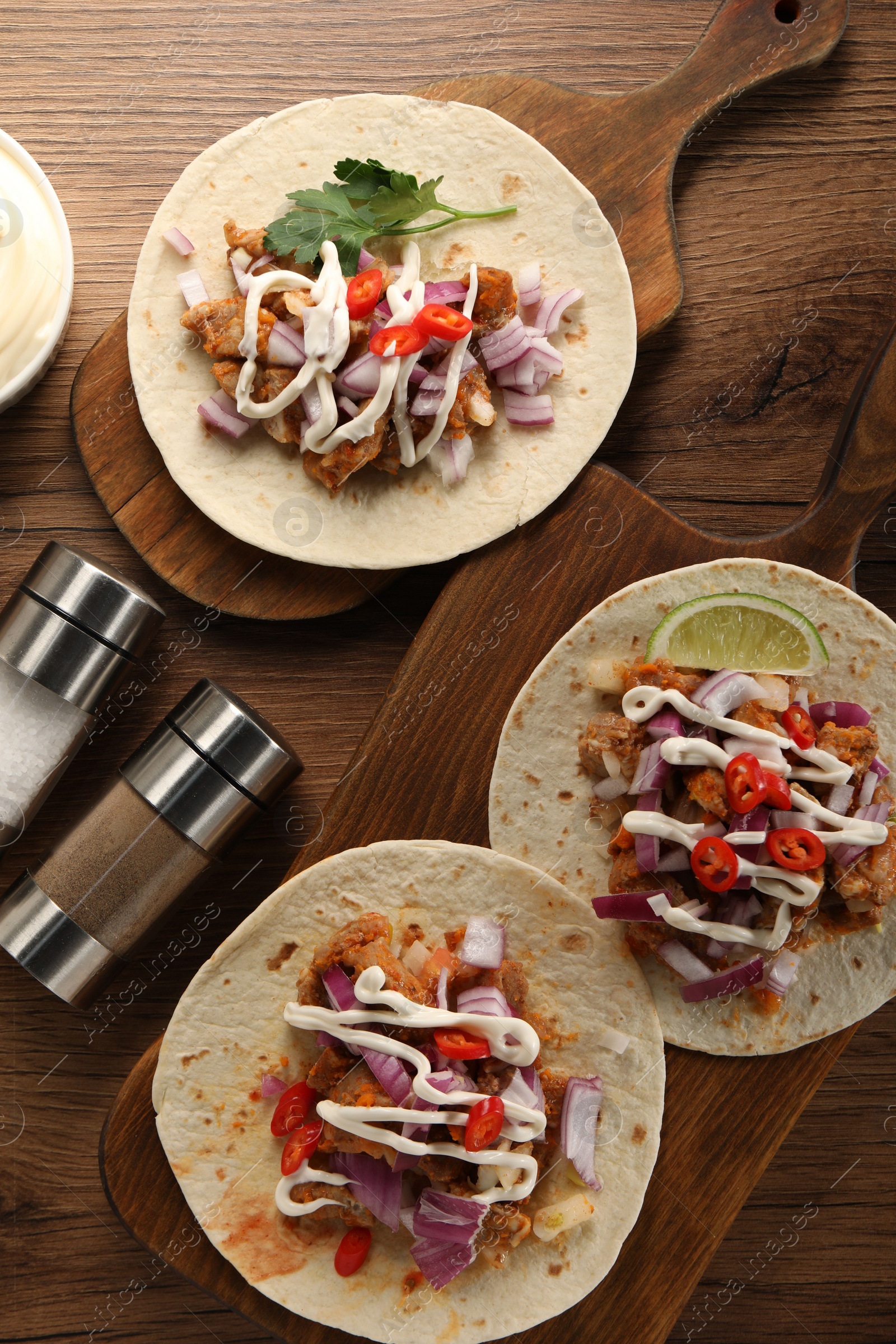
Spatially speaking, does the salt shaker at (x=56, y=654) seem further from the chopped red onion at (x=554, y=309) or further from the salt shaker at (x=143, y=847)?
the chopped red onion at (x=554, y=309)

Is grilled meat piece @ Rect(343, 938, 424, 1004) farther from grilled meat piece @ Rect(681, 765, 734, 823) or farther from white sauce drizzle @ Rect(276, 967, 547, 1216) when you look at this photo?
grilled meat piece @ Rect(681, 765, 734, 823)

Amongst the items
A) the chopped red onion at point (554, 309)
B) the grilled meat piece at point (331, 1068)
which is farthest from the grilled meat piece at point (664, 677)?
the grilled meat piece at point (331, 1068)

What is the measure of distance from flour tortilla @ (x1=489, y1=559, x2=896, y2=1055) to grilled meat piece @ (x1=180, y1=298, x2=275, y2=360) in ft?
5.02

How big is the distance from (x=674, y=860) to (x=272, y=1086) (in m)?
1.58

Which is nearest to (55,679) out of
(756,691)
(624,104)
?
(756,691)

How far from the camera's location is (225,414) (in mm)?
3064

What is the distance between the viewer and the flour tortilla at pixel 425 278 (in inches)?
122

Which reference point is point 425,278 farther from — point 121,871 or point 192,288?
point 121,871

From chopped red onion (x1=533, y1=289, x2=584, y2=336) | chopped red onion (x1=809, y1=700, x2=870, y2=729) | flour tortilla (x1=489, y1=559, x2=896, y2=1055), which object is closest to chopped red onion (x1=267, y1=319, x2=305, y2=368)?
chopped red onion (x1=533, y1=289, x2=584, y2=336)

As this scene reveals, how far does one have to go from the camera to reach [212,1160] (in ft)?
9.48

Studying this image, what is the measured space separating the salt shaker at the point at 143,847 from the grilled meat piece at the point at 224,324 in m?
1.21

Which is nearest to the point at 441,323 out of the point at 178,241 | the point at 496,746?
the point at 178,241

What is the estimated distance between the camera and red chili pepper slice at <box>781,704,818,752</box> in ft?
9.36

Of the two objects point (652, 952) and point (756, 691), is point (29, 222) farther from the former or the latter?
point (652, 952)
